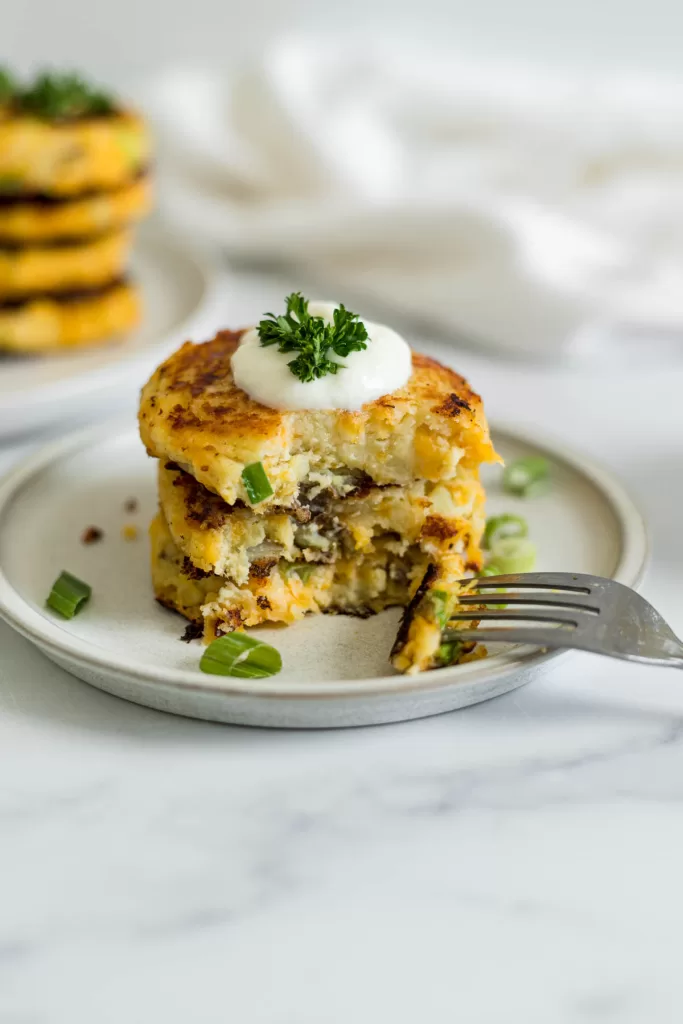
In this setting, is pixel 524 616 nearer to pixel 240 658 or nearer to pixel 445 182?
pixel 240 658

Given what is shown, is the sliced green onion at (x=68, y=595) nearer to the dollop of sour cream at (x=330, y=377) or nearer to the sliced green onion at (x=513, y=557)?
the dollop of sour cream at (x=330, y=377)

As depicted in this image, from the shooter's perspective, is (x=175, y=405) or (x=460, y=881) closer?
(x=460, y=881)

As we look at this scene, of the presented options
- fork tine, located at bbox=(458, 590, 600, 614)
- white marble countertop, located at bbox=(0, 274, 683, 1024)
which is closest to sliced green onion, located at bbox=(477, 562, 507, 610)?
fork tine, located at bbox=(458, 590, 600, 614)

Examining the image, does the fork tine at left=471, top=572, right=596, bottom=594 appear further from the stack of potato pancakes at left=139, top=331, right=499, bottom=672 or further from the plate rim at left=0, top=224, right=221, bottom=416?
the plate rim at left=0, top=224, right=221, bottom=416

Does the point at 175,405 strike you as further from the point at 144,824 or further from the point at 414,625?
the point at 144,824

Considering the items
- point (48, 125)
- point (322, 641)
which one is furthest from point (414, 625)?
point (48, 125)
